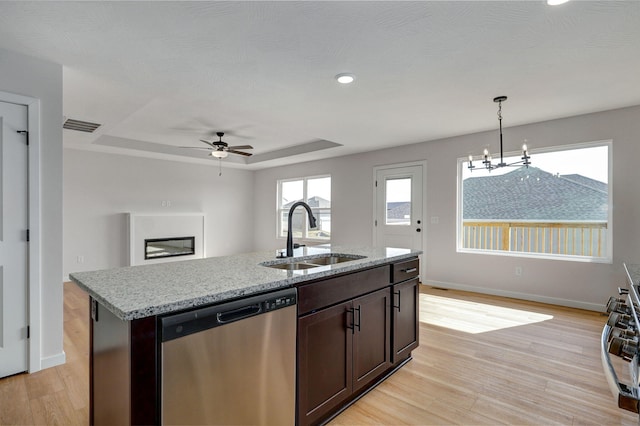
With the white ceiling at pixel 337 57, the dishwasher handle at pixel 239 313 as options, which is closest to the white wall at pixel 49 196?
the white ceiling at pixel 337 57

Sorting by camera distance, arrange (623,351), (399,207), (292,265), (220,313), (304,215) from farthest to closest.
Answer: (304,215), (399,207), (292,265), (220,313), (623,351)

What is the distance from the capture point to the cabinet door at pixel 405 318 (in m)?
2.26

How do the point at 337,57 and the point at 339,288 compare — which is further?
the point at 337,57

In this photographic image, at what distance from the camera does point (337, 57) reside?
8.13 feet

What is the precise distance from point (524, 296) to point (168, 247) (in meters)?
6.35

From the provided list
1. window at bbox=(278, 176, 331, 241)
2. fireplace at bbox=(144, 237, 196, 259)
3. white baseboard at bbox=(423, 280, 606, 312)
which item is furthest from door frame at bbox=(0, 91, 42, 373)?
white baseboard at bbox=(423, 280, 606, 312)

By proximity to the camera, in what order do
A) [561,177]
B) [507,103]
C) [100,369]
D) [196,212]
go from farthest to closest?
1. [196,212]
2. [561,177]
3. [507,103]
4. [100,369]

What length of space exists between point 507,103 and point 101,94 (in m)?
4.26

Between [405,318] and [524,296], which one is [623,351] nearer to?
[405,318]

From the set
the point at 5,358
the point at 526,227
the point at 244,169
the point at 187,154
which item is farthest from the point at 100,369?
the point at 244,169

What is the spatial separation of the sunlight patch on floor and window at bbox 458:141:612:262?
1009 mm

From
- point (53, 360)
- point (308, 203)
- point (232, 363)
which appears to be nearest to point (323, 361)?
point (232, 363)

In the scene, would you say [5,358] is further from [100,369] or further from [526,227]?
[526,227]

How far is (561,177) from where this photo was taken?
13.7 ft
